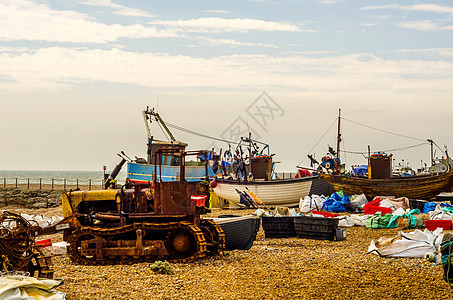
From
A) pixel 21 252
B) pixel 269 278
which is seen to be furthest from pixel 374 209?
pixel 21 252

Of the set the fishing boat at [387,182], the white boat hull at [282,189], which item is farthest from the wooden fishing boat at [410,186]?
the white boat hull at [282,189]

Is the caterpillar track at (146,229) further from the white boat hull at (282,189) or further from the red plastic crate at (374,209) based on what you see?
the white boat hull at (282,189)

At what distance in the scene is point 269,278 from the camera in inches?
491

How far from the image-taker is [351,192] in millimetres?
36875

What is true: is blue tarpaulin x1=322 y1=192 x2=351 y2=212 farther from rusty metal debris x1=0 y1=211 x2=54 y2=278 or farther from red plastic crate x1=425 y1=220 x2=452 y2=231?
rusty metal debris x1=0 y1=211 x2=54 y2=278

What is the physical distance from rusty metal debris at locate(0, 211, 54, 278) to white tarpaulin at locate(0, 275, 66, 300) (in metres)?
1.32

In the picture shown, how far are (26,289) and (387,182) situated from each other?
29940 mm

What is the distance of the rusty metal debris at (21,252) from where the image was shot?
10492 mm

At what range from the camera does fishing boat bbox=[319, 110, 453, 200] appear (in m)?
35.2

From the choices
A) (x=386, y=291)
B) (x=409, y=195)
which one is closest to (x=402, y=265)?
(x=386, y=291)

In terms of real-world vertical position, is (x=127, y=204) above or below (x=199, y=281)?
above

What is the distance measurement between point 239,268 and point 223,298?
3.03 m

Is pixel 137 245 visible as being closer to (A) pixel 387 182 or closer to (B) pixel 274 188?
(B) pixel 274 188

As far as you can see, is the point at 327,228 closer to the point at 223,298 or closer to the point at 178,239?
the point at 178,239
